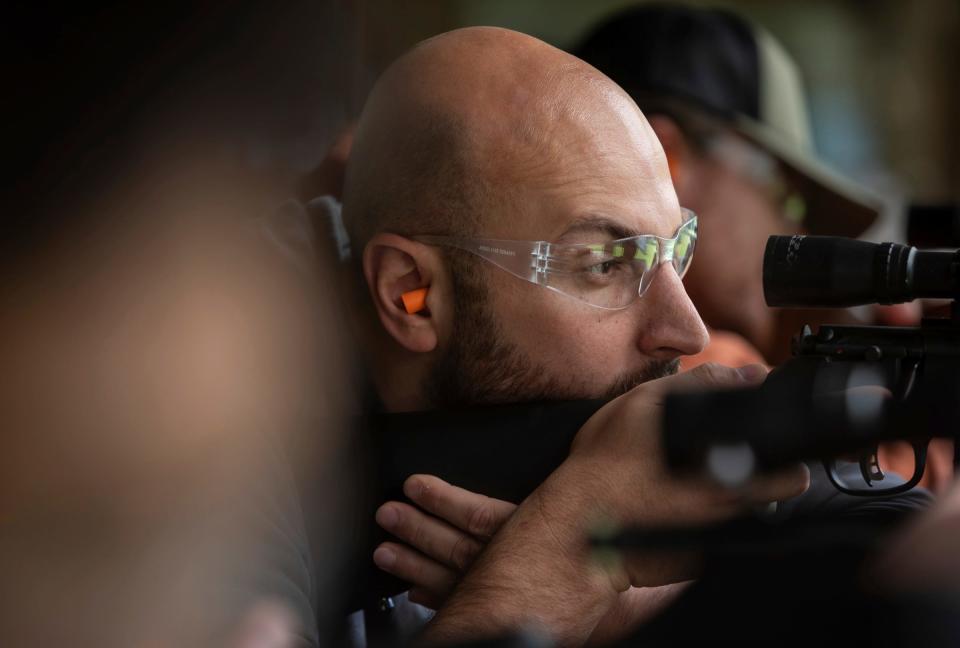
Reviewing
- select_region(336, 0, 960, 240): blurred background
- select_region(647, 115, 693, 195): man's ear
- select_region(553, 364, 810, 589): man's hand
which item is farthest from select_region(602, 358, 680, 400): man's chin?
select_region(336, 0, 960, 240): blurred background

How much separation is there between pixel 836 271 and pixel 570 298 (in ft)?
1.04

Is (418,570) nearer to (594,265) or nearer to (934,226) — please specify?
(594,265)

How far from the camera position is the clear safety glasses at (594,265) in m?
1.26

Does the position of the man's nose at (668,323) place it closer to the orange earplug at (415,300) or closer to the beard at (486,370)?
the beard at (486,370)

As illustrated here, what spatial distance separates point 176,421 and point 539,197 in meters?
0.50

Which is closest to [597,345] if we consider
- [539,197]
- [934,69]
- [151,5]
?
[539,197]

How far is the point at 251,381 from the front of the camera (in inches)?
44.4

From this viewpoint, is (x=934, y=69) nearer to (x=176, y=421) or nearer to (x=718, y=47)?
(x=718, y=47)

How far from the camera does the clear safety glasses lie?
49.6 inches

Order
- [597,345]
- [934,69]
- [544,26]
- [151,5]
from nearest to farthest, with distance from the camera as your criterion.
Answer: [151,5], [597,345], [544,26], [934,69]

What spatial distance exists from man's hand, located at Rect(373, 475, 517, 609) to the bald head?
0.33 meters

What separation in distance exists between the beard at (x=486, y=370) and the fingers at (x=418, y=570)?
0.69ft

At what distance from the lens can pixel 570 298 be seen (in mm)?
1266

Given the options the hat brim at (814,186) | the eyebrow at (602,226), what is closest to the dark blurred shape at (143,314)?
the eyebrow at (602,226)
